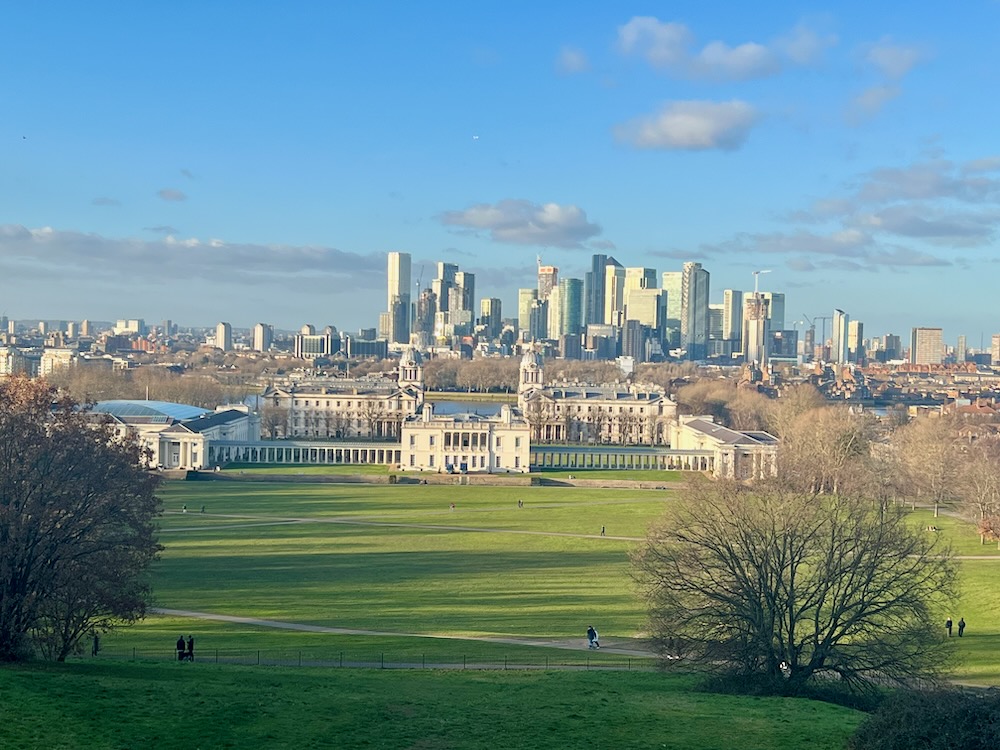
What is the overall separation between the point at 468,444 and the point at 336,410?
31.0 meters

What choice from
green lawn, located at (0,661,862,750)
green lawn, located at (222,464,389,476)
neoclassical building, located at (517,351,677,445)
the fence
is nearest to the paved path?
the fence

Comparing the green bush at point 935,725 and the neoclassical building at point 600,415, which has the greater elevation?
the neoclassical building at point 600,415

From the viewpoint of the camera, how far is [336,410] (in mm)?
124188

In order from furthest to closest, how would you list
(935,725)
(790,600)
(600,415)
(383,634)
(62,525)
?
(600,415), (383,634), (62,525), (790,600), (935,725)

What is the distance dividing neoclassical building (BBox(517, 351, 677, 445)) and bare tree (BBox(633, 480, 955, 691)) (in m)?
91.1

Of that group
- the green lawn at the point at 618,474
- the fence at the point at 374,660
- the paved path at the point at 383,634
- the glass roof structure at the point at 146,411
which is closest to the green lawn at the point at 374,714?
the fence at the point at 374,660

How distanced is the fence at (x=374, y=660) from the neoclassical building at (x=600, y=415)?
88740 mm

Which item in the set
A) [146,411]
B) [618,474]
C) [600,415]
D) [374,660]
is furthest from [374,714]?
[600,415]

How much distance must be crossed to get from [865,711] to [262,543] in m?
33.5

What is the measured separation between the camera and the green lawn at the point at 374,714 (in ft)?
65.0

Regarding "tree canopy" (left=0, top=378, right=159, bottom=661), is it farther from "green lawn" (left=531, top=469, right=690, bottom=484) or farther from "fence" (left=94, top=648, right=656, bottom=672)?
"green lawn" (left=531, top=469, right=690, bottom=484)

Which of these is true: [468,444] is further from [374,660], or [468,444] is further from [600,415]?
[374,660]

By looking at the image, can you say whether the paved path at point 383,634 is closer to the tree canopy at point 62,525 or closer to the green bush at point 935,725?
the tree canopy at point 62,525

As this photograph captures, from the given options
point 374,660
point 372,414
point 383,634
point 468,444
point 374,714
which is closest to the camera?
point 374,714
